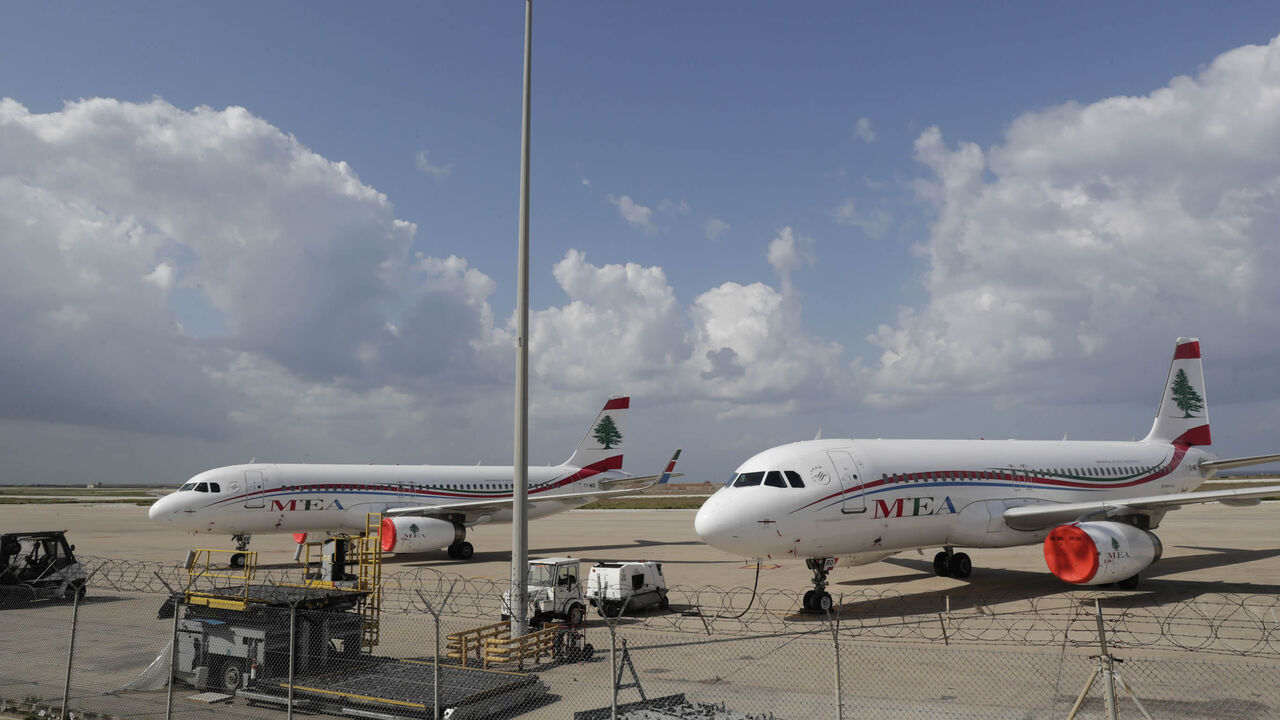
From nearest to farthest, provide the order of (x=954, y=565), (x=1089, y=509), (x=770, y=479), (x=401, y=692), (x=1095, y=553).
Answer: (x=401, y=692), (x=770, y=479), (x=1095, y=553), (x=1089, y=509), (x=954, y=565)

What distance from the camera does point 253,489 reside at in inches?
1304

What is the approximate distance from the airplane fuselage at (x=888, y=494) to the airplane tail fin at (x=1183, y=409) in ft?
25.6

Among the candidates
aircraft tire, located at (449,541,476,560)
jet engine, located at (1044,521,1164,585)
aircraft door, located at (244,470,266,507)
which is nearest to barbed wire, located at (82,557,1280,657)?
jet engine, located at (1044,521,1164,585)

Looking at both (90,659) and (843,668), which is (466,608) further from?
(843,668)

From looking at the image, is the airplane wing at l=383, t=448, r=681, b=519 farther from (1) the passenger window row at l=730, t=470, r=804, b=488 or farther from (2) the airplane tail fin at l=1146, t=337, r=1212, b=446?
(2) the airplane tail fin at l=1146, t=337, r=1212, b=446

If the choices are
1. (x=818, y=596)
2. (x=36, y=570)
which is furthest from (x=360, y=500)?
(x=818, y=596)

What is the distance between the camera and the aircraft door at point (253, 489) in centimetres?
3300

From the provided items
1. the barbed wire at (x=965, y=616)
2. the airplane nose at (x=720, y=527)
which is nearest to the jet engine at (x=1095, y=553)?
the barbed wire at (x=965, y=616)

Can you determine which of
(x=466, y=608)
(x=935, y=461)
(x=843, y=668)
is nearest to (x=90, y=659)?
(x=466, y=608)

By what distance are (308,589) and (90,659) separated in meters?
5.36

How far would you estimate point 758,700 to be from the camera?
12367 millimetres

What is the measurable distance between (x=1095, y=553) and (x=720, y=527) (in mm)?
9537

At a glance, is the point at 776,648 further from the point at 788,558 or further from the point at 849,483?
the point at 788,558

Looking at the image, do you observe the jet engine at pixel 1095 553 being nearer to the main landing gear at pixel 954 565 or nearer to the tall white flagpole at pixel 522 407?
the main landing gear at pixel 954 565
